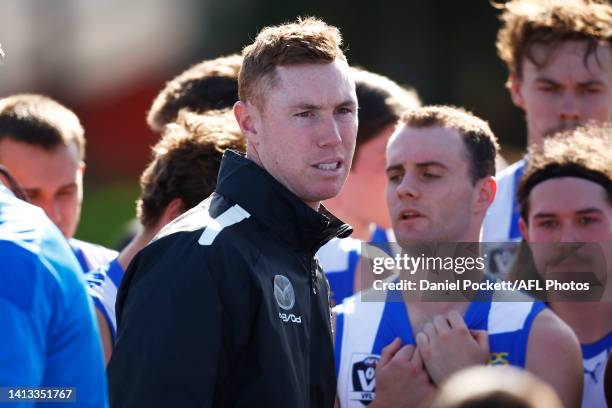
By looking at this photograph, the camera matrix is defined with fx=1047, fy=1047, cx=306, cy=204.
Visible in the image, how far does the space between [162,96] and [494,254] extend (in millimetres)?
1776

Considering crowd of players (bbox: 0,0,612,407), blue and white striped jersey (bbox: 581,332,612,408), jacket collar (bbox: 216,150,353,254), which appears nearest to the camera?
crowd of players (bbox: 0,0,612,407)

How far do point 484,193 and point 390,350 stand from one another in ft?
2.66

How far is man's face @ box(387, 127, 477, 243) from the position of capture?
410cm

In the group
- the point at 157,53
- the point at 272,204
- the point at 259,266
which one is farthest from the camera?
the point at 157,53

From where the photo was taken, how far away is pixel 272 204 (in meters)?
3.23

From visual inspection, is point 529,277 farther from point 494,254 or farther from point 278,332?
point 278,332

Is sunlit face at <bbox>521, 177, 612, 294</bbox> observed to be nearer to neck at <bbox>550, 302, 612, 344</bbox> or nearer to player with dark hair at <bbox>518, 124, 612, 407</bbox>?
player with dark hair at <bbox>518, 124, 612, 407</bbox>

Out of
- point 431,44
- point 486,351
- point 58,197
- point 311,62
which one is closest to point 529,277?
point 486,351

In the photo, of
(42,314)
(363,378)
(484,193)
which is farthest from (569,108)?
(42,314)

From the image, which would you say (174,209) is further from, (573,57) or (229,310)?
(573,57)

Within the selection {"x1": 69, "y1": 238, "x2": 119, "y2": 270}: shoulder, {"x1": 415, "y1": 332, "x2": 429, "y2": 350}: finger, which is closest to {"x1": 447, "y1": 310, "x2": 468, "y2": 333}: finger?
{"x1": 415, "y1": 332, "x2": 429, "y2": 350}: finger

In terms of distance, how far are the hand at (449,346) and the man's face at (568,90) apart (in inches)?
76.0

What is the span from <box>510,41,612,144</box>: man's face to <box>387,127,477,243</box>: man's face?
4.45 ft

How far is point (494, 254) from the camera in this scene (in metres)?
4.93
